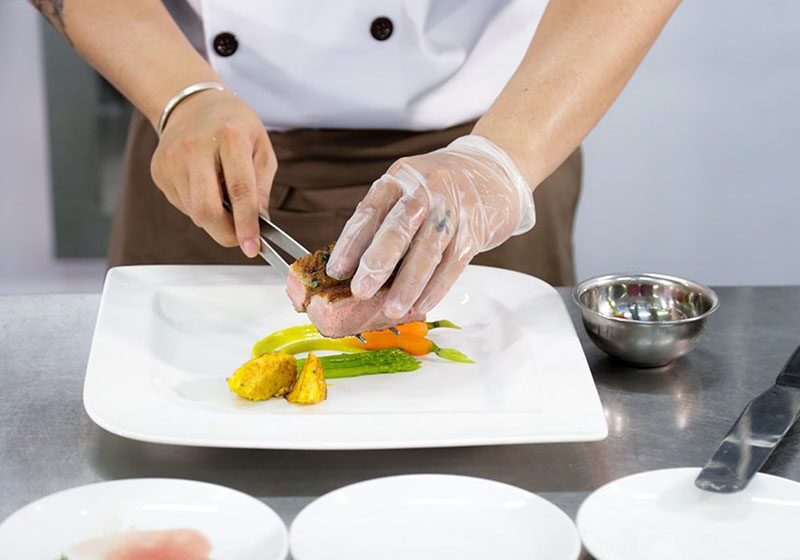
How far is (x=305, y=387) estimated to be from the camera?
1.61m

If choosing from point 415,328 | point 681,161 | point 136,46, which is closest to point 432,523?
point 415,328

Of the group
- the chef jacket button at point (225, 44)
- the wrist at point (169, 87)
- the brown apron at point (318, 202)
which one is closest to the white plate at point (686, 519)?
the brown apron at point (318, 202)

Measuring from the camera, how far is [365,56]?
7.31ft

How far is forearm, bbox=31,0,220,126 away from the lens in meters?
2.14

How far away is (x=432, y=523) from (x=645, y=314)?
0.72m

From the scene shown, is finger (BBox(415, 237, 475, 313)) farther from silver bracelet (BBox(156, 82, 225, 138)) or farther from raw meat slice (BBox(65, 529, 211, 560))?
silver bracelet (BBox(156, 82, 225, 138))

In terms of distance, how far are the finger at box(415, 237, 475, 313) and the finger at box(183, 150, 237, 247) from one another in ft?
1.39

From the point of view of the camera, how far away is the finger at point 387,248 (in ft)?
5.20

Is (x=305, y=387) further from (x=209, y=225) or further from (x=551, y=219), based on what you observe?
(x=551, y=219)

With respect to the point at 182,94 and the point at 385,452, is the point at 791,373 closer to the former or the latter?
the point at 385,452

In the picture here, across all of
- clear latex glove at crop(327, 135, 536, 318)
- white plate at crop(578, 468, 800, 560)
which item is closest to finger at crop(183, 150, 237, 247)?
clear latex glove at crop(327, 135, 536, 318)

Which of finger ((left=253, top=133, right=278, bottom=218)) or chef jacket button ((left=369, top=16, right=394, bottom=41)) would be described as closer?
finger ((left=253, top=133, right=278, bottom=218))

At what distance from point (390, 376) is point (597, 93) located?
66 cm

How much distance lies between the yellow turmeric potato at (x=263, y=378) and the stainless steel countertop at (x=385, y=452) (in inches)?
4.6
